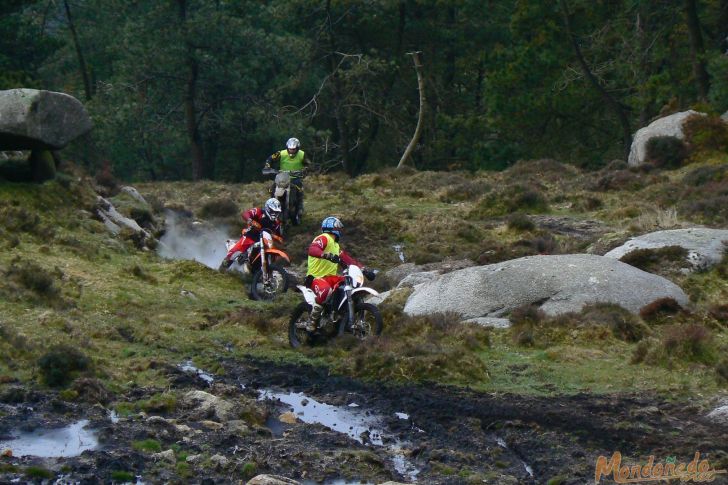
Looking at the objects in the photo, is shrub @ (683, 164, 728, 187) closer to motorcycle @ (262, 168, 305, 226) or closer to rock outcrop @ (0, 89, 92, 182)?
motorcycle @ (262, 168, 305, 226)

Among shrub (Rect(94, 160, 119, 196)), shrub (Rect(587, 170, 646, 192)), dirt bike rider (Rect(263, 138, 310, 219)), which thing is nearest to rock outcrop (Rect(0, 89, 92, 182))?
shrub (Rect(94, 160, 119, 196))

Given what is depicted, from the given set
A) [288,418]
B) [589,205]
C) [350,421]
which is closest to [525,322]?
[350,421]

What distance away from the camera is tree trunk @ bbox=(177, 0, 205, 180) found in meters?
46.8

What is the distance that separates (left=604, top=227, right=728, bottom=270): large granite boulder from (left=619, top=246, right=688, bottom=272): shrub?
15 centimetres

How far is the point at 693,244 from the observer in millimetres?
21344

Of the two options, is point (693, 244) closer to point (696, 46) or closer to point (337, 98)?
point (696, 46)

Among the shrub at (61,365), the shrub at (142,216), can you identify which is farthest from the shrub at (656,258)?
the shrub at (142,216)

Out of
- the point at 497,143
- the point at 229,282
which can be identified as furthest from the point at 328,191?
the point at 497,143

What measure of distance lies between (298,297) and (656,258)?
20.6 ft

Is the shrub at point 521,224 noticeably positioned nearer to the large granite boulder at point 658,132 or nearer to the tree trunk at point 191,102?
the large granite boulder at point 658,132

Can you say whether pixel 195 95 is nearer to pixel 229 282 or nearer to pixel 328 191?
pixel 328 191

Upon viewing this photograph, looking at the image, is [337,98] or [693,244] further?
[337,98]

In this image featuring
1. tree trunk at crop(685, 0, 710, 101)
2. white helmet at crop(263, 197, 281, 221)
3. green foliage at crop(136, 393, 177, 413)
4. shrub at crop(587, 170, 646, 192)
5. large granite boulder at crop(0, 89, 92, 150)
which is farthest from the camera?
tree trunk at crop(685, 0, 710, 101)

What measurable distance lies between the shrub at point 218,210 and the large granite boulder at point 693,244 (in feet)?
40.5
